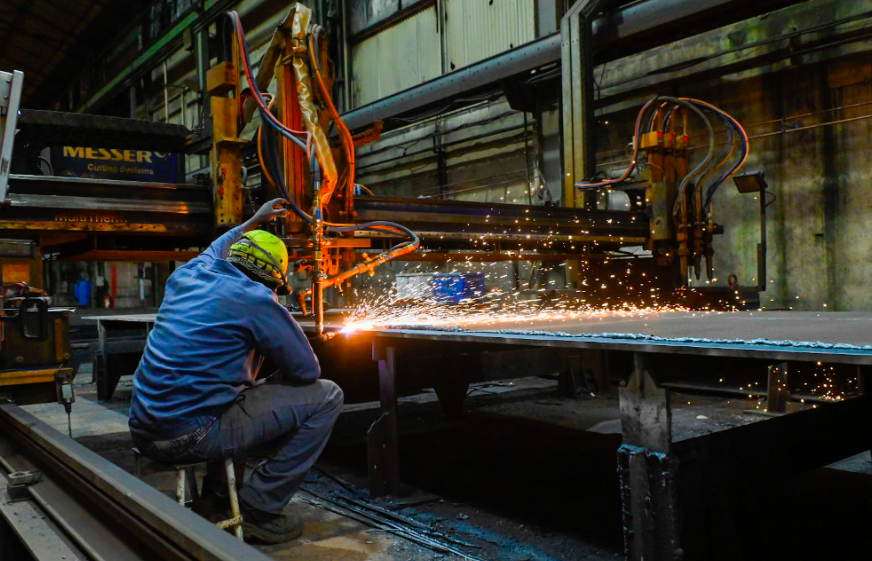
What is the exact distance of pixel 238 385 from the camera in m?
2.51

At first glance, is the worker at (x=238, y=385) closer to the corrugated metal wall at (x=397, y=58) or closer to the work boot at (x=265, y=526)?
the work boot at (x=265, y=526)

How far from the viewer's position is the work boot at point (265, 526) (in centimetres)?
269

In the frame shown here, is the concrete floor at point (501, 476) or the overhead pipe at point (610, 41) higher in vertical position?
the overhead pipe at point (610, 41)

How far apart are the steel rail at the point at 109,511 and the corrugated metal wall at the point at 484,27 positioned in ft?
24.7

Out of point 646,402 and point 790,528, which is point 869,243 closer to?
point 790,528

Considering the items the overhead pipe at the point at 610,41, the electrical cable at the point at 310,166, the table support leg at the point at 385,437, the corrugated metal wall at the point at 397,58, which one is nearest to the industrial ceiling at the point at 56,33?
the corrugated metal wall at the point at 397,58

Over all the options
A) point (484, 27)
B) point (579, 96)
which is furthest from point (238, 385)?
point (484, 27)

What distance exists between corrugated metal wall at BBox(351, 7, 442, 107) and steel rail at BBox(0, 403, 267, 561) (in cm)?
886

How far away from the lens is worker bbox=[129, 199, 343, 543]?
2385mm

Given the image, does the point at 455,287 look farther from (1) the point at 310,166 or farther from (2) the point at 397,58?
(2) the point at 397,58

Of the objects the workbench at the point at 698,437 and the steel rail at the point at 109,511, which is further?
the workbench at the point at 698,437

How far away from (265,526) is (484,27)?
832 centimetres

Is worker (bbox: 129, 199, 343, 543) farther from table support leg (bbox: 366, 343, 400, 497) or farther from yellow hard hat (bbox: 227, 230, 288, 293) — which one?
table support leg (bbox: 366, 343, 400, 497)

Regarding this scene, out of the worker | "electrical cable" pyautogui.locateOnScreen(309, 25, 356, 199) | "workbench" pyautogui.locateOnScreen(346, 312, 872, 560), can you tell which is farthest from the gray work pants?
"electrical cable" pyautogui.locateOnScreen(309, 25, 356, 199)
